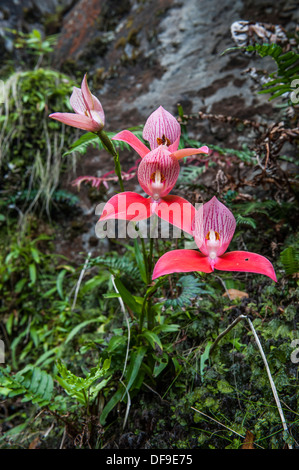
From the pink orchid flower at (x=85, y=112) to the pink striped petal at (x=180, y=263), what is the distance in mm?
445

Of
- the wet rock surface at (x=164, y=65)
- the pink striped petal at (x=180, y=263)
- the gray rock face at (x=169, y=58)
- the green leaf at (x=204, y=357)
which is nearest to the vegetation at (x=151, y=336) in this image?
the green leaf at (x=204, y=357)

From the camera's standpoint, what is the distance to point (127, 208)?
87 cm

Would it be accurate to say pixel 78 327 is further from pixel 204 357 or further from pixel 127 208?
pixel 127 208

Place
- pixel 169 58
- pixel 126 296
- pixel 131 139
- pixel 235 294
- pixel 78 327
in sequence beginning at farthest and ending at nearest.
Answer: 1. pixel 169 58
2. pixel 78 327
3. pixel 235 294
4. pixel 126 296
5. pixel 131 139

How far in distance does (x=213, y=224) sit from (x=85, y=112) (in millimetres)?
523

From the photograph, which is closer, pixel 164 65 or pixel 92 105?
pixel 92 105

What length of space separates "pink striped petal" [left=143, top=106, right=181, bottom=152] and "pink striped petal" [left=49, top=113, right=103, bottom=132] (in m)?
0.17

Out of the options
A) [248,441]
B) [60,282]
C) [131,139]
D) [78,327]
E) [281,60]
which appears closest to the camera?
[131,139]

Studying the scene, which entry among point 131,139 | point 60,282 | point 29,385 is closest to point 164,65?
point 60,282

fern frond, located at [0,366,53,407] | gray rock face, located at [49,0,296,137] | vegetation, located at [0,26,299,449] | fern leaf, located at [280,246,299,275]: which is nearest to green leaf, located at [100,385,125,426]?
vegetation, located at [0,26,299,449]

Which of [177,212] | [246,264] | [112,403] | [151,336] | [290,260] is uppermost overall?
[177,212]

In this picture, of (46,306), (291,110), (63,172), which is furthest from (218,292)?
(63,172)

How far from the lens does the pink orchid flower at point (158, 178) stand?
0.86 metres

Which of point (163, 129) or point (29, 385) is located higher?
point (163, 129)
